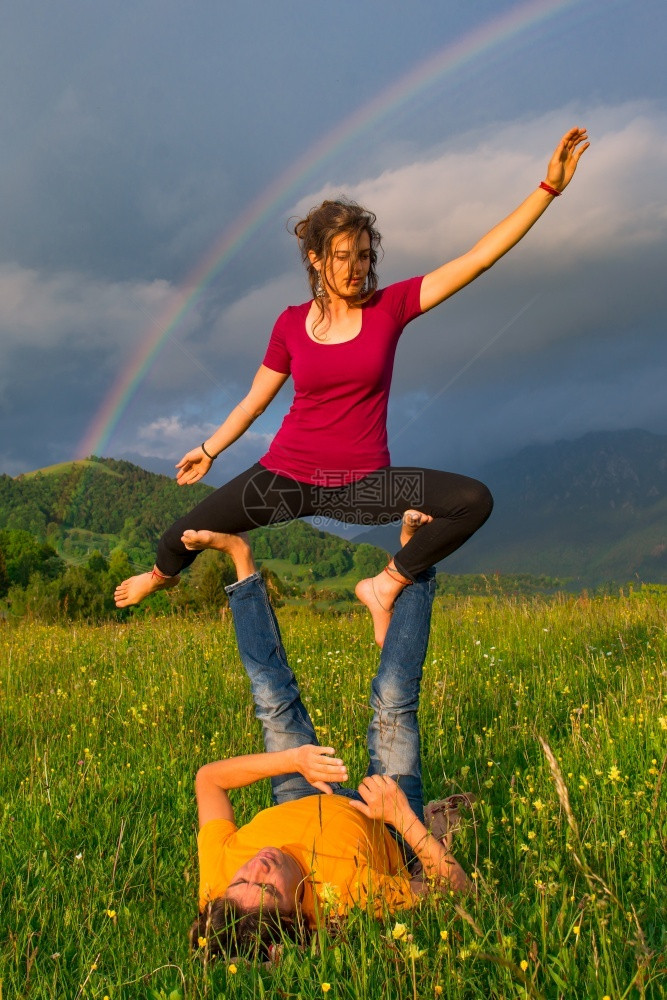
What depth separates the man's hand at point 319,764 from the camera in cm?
297

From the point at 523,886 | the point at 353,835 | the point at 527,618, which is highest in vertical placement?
the point at 527,618

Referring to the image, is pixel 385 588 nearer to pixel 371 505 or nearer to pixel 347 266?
pixel 371 505

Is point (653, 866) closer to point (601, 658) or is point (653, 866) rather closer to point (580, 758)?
point (580, 758)

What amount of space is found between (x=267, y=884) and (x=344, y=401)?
2261 mm

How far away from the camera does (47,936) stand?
303cm

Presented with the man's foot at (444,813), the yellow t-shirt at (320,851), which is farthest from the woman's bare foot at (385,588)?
the yellow t-shirt at (320,851)

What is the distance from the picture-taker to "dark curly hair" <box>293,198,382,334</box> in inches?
154

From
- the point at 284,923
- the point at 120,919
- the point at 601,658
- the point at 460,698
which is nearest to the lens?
the point at 284,923

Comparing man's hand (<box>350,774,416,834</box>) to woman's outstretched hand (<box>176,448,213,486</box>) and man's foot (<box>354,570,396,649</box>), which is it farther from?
woman's outstretched hand (<box>176,448,213,486</box>)

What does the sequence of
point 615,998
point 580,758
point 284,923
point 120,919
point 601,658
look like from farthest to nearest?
point 601,658
point 580,758
point 120,919
point 284,923
point 615,998

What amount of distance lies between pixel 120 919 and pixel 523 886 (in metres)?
1.60

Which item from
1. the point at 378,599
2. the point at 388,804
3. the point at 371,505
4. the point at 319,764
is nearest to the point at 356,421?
the point at 371,505

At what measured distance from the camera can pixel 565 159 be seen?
3.93m

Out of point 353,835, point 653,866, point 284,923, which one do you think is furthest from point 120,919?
point 653,866
